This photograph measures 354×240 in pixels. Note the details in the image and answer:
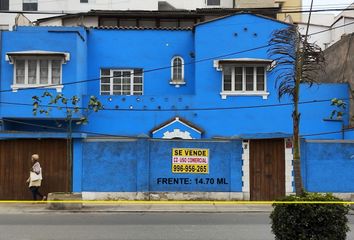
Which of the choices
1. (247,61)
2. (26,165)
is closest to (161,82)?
(247,61)

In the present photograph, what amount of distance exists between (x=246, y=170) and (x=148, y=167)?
363 cm

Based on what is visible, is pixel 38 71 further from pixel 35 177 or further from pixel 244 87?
pixel 244 87

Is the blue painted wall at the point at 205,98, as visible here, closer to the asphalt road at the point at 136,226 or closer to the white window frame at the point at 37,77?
the white window frame at the point at 37,77

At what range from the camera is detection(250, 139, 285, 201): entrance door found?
1933cm

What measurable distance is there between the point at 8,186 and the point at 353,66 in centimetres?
1641

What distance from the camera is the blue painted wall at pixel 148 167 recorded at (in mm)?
19328

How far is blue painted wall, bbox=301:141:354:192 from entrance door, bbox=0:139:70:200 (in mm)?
8939

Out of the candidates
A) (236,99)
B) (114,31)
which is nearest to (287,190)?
(236,99)

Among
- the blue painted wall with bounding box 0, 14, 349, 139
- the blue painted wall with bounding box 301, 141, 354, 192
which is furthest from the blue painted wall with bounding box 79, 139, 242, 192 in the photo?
the blue painted wall with bounding box 0, 14, 349, 139

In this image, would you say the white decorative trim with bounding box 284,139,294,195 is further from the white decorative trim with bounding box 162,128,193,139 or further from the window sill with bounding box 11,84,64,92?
the window sill with bounding box 11,84,64,92

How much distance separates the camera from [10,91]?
23.0 m

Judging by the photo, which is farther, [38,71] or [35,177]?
[38,71]

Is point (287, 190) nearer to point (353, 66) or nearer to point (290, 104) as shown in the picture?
point (290, 104)

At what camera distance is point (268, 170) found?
1939 centimetres
